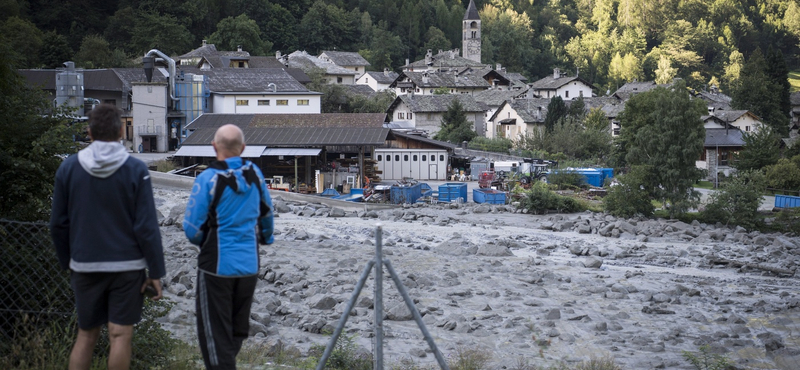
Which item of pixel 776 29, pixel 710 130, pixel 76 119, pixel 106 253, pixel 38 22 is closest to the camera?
pixel 106 253

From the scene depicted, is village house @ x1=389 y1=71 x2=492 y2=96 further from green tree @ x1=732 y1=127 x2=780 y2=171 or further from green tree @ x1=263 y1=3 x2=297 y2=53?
green tree @ x1=732 y1=127 x2=780 y2=171

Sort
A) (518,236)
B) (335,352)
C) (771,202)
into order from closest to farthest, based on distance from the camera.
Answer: (335,352) < (518,236) < (771,202)

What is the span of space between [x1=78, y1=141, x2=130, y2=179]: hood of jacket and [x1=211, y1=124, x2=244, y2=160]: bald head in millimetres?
586

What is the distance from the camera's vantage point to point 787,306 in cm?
1677

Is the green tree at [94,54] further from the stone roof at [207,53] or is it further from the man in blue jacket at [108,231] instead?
the man in blue jacket at [108,231]

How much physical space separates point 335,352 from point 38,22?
7482 centimetres

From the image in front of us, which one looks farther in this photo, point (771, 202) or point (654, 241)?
point (771, 202)

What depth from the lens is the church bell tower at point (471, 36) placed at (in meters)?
111

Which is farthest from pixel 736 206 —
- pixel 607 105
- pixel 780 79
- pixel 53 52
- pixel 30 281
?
pixel 53 52

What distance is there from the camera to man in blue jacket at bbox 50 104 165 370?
4379 millimetres

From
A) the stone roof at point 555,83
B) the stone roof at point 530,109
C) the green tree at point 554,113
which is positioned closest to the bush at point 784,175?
the green tree at point 554,113

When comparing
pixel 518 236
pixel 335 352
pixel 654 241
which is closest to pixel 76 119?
pixel 335 352

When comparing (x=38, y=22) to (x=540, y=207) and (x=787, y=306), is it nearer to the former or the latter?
(x=540, y=207)

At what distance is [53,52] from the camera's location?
61.8 metres
